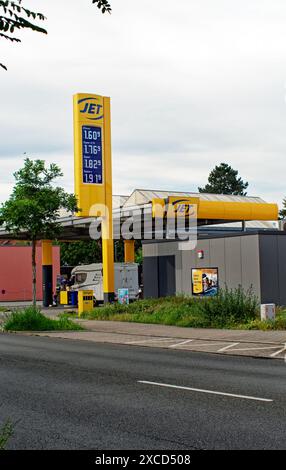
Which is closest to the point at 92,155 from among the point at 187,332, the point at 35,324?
the point at 35,324

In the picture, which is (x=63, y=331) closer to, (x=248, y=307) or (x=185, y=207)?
(x=248, y=307)

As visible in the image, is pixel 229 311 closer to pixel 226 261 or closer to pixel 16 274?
pixel 226 261

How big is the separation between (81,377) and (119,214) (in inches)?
926

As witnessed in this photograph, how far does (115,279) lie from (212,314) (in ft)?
63.4

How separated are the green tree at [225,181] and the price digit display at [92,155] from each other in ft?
322

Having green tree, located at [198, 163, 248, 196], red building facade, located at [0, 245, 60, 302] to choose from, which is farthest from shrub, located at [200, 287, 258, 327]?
green tree, located at [198, 163, 248, 196]

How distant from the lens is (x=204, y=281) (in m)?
29.9

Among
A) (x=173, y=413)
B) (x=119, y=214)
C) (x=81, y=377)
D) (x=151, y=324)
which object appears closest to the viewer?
(x=173, y=413)

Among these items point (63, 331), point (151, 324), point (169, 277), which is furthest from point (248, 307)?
point (169, 277)

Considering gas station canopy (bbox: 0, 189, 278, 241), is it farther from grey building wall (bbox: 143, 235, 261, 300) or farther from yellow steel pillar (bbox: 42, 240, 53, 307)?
yellow steel pillar (bbox: 42, 240, 53, 307)

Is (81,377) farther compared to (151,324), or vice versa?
(151,324)

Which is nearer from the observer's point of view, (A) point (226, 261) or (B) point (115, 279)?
(A) point (226, 261)

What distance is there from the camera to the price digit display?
31797 millimetres

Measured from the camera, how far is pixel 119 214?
35094 mm
